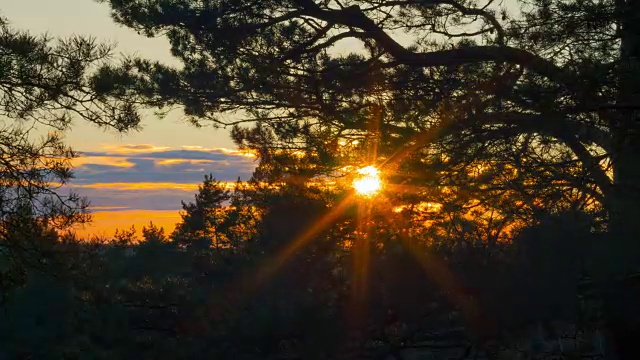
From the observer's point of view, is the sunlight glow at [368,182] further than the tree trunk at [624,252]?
Yes

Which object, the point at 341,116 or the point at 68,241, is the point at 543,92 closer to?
the point at 341,116

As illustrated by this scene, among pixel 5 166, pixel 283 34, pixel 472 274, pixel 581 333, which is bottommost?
pixel 581 333

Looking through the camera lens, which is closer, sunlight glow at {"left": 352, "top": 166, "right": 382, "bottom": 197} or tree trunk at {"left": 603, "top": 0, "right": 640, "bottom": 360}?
tree trunk at {"left": 603, "top": 0, "right": 640, "bottom": 360}

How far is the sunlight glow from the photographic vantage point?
28.3ft

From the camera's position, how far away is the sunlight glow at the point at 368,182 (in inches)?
340

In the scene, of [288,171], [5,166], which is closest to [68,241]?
[5,166]

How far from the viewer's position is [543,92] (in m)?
6.01

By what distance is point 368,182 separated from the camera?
29.6ft

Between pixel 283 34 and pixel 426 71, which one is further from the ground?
pixel 283 34

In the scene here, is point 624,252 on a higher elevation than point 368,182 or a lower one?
lower

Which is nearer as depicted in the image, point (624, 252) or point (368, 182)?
point (624, 252)

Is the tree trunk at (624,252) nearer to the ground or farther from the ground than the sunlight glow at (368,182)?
nearer to the ground

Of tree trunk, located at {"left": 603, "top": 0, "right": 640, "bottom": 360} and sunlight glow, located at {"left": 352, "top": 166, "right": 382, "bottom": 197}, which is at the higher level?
sunlight glow, located at {"left": 352, "top": 166, "right": 382, "bottom": 197}

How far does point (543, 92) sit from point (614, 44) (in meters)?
0.90
